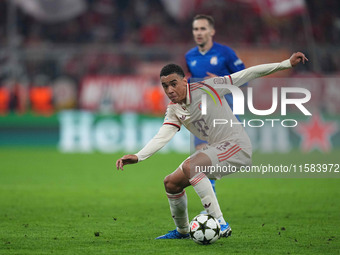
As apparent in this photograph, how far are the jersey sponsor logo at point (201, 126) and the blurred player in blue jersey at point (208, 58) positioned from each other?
189 centimetres

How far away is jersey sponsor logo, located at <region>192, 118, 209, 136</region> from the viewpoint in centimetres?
655

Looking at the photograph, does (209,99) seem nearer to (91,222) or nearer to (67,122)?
(91,222)

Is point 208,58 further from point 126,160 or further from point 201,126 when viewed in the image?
point 126,160

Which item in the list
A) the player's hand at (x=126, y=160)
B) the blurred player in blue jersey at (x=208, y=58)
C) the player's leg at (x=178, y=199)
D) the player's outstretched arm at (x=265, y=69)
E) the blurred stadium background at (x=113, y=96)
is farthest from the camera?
the blurred stadium background at (x=113, y=96)

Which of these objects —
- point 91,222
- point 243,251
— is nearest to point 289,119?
point 91,222

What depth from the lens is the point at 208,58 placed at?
28.6 feet

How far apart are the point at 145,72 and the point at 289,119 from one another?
385 cm

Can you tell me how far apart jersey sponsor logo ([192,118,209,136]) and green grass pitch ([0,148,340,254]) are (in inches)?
43.2

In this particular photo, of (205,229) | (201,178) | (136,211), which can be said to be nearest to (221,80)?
(201,178)

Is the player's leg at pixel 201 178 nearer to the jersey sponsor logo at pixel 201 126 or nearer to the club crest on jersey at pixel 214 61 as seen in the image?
the jersey sponsor logo at pixel 201 126

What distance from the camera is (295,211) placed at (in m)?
8.75

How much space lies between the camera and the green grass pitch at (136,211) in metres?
6.28

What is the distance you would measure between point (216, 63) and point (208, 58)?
0.15m

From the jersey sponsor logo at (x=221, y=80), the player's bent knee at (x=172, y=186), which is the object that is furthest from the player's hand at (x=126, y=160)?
the jersey sponsor logo at (x=221, y=80)
